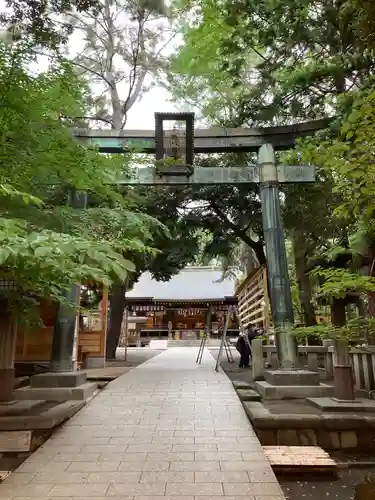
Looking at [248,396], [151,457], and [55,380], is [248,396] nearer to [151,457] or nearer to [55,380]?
[151,457]

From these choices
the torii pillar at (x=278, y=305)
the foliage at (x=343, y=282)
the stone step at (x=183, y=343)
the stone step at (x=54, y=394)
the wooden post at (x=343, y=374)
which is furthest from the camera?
the stone step at (x=183, y=343)

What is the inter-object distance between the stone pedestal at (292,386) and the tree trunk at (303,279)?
21.7 ft

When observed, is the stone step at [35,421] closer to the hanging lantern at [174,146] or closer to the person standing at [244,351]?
the hanging lantern at [174,146]

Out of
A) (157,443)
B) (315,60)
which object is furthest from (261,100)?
(157,443)

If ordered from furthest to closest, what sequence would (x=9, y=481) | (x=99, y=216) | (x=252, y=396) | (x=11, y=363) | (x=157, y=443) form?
(x=252, y=396), (x=11, y=363), (x=99, y=216), (x=157, y=443), (x=9, y=481)

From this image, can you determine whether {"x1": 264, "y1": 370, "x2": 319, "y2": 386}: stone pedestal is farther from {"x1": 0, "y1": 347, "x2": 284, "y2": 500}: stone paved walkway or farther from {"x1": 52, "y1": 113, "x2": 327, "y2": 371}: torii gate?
{"x1": 52, "y1": 113, "x2": 327, "y2": 371}: torii gate

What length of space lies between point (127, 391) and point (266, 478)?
4.37m

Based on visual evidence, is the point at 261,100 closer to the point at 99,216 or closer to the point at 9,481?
the point at 99,216

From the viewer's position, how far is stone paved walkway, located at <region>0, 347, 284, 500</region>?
3.06 m

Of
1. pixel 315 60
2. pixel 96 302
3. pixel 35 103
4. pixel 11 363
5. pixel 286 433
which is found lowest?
pixel 286 433

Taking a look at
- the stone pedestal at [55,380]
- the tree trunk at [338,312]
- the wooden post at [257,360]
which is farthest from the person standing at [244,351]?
the stone pedestal at [55,380]

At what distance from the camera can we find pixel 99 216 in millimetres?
5410

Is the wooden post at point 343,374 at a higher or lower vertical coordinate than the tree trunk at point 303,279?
lower

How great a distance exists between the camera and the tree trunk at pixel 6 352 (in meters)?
5.72
